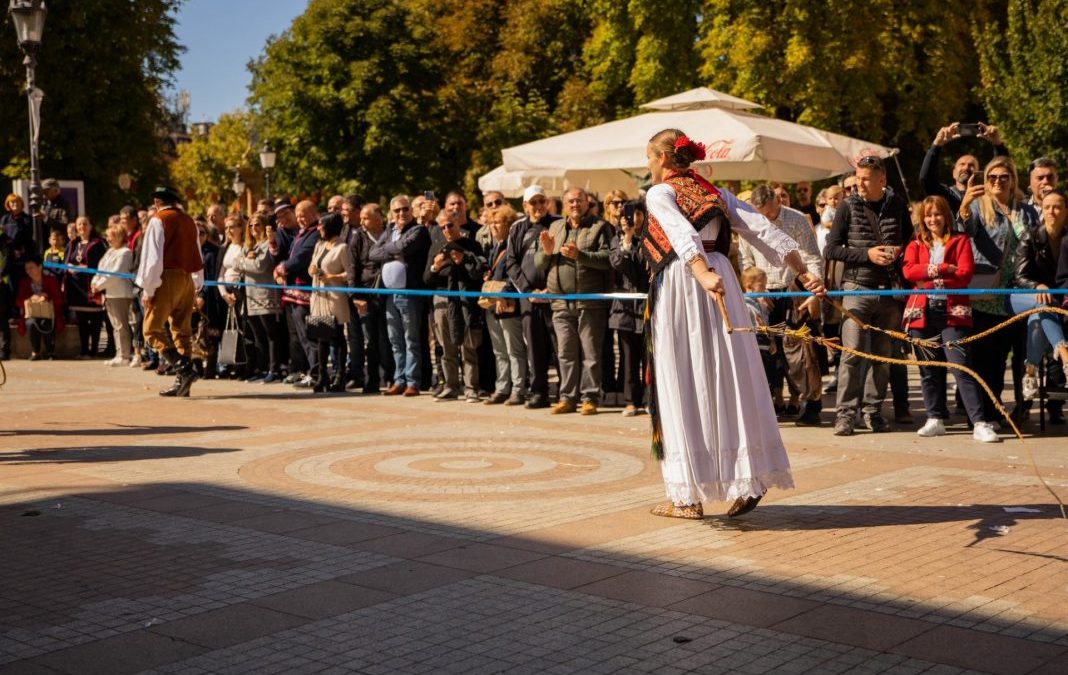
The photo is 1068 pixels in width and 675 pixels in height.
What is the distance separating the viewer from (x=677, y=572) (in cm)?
627

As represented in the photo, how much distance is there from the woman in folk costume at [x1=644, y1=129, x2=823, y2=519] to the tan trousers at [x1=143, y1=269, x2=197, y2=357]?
829cm

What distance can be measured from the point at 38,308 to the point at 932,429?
14.4 m

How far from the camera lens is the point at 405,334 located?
14.6 meters

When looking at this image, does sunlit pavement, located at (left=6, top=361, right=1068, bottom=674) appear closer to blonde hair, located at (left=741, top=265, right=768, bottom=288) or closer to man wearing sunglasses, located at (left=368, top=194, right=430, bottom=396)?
blonde hair, located at (left=741, top=265, right=768, bottom=288)

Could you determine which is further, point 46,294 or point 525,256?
point 46,294

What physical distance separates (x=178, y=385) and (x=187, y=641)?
392 inches

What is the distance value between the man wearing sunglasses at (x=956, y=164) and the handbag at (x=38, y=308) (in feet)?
45.7

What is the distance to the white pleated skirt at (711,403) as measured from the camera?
7324mm

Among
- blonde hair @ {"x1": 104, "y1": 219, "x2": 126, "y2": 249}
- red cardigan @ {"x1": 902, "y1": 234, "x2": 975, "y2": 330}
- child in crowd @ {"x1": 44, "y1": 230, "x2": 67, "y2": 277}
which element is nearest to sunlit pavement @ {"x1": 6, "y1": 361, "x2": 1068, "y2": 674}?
red cardigan @ {"x1": 902, "y1": 234, "x2": 975, "y2": 330}

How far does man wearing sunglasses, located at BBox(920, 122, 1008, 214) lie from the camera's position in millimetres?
10094

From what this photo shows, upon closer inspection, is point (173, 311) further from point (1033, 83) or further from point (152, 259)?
point (1033, 83)

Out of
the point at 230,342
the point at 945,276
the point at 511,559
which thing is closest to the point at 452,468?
the point at 511,559

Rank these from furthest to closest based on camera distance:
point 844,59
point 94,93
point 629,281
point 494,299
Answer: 1. point 94,93
2. point 844,59
3. point 494,299
4. point 629,281

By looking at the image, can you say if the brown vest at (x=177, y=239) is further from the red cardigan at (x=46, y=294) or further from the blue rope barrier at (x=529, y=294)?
the red cardigan at (x=46, y=294)
